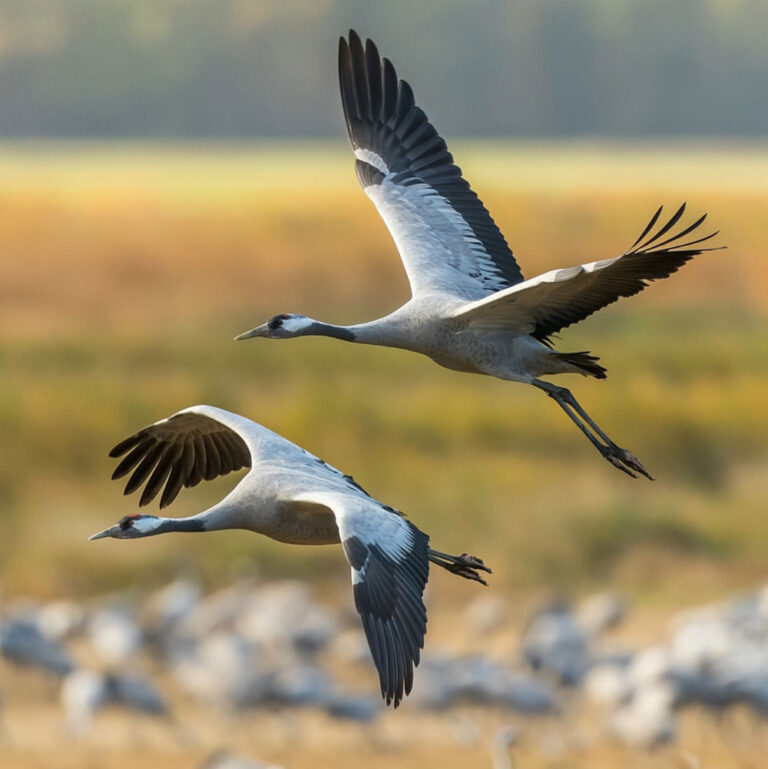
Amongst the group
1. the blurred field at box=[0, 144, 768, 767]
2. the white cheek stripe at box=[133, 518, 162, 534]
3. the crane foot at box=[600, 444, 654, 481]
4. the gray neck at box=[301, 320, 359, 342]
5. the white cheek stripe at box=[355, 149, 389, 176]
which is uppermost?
the white cheek stripe at box=[355, 149, 389, 176]

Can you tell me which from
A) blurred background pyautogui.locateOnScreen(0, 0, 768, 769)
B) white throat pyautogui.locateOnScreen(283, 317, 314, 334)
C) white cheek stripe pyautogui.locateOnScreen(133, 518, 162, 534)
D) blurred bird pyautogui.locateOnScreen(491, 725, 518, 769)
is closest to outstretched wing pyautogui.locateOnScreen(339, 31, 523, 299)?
white throat pyautogui.locateOnScreen(283, 317, 314, 334)

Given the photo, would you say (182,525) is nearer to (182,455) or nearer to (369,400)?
(182,455)

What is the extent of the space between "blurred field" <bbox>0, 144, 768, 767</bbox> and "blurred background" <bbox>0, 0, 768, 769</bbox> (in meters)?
0.04

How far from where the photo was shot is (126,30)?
8912 centimetres

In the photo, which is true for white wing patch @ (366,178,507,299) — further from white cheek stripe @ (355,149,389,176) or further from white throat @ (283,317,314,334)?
white throat @ (283,317,314,334)

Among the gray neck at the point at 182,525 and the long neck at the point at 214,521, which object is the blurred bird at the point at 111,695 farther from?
the long neck at the point at 214,521

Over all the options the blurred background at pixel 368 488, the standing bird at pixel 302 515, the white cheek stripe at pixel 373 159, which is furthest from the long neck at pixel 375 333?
the blurred background at pixel 368 488

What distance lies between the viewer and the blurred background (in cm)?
1596

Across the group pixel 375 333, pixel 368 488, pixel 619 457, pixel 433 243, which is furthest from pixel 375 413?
pixel 375 333

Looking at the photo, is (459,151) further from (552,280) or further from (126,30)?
(552,280)

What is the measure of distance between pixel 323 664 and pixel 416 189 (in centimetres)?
887

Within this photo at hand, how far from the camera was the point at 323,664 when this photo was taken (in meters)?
18.1

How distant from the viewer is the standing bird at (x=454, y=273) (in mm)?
8047

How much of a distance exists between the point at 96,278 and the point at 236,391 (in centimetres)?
936
